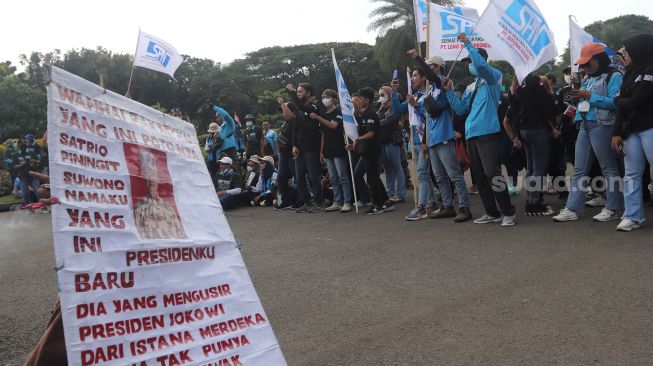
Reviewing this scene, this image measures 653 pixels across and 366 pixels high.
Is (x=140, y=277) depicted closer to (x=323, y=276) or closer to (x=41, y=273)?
(x=323, y=276)

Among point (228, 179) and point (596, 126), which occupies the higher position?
point (596, 126)

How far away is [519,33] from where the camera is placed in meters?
6.25

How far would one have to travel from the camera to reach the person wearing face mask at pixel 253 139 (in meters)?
12.4

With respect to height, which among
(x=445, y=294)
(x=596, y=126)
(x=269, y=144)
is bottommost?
(x=445, y=294)

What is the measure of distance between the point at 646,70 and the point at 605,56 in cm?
71

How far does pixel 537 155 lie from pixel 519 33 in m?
1.65

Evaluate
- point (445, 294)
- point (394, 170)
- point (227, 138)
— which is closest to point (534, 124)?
point (394, 170)

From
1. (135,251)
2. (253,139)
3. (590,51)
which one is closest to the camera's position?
(135,251)

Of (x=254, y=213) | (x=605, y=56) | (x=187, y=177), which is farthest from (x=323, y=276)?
(x=254, y=213)

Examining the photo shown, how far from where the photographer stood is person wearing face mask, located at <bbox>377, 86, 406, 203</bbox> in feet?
30.2

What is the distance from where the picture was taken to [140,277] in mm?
2068

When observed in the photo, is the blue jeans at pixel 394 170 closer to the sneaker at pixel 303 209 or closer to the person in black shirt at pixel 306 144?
the person in black shirt at pixel 306 144

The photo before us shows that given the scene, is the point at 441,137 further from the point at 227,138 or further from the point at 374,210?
the point at 227,138

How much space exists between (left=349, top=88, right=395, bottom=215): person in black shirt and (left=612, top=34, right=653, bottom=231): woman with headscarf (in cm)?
353
